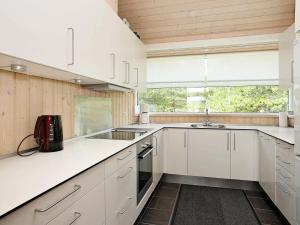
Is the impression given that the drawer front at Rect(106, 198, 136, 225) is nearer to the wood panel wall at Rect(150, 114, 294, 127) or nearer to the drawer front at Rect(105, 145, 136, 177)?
the drawer front at Rect(105, 145, 136, 177)

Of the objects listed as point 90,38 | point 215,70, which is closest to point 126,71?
point 90,38

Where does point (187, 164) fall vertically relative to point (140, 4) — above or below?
below

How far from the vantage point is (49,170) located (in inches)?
40.2

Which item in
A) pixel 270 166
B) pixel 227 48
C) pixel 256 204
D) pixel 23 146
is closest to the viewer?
pixel 23 146

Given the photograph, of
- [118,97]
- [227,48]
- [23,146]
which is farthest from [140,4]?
[23,146]

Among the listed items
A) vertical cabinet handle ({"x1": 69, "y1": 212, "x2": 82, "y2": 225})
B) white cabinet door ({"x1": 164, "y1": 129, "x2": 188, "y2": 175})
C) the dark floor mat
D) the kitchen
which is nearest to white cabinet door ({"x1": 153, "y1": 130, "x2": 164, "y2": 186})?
the kitchen

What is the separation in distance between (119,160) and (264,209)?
1893 millimetres

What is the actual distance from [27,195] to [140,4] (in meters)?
2.79

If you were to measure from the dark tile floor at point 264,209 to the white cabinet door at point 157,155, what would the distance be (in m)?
1.21

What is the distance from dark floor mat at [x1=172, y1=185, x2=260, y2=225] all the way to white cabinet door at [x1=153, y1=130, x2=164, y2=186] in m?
0.41

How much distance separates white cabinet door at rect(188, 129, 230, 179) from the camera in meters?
2.89

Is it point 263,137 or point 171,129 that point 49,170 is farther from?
point 263,137

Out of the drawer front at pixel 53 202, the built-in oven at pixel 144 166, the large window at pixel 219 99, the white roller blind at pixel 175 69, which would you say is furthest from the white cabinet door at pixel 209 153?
the drawer front at pixel 53 202

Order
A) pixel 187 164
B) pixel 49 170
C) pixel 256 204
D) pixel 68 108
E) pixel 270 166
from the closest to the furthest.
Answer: pixel 49 170
pixel 68 108
pixel 270 166
pixel 256 204
pixel 187 164
